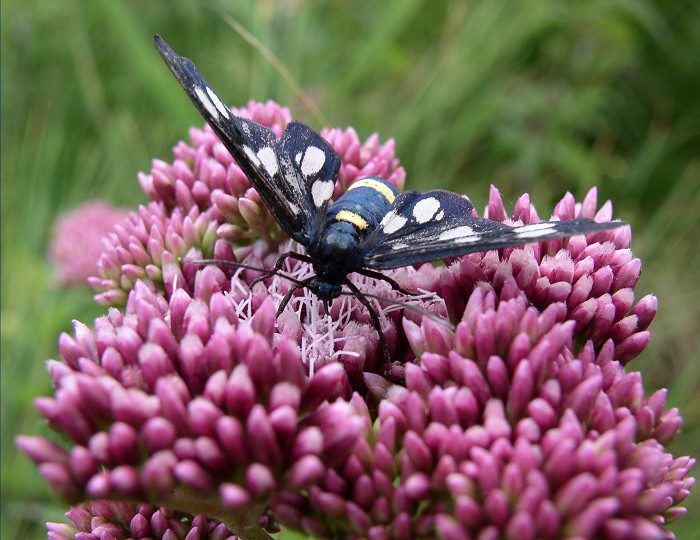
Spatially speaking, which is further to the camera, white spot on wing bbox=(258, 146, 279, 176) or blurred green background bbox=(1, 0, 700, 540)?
blurred green background bbox=(1, 0, 700, 540)

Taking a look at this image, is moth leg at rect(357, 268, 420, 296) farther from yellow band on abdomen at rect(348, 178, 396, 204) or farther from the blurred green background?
the blurred green background

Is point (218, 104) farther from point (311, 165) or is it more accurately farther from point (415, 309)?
point (415, 309)

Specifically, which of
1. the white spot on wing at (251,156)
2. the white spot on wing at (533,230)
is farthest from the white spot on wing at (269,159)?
the white spot on wing at (533,230)

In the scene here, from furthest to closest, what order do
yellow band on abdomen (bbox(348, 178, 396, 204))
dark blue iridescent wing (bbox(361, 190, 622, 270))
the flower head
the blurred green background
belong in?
1. the blurred green background
2. the flower head
3. yellow band on abdomen (bbox(348, 178, 396, 204))
4. dark blue iridescent wing (bbox(361, 190, 622, 270))

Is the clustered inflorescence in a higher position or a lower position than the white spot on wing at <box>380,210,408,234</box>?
lower

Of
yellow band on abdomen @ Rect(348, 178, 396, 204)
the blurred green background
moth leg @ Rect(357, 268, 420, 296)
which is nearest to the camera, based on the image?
moth leg @ Rect(357, 268, 420, 296)

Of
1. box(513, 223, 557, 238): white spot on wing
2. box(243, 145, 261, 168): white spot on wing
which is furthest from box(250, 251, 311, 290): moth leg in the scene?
box(513, 223, 557, 238): white spot on wing
